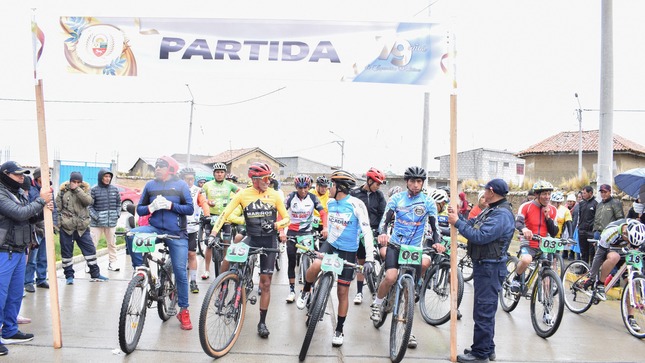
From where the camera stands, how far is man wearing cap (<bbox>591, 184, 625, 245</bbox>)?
9789 mm

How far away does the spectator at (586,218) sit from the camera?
36.4 ft

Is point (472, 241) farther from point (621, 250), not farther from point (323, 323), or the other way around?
point (621, 250)

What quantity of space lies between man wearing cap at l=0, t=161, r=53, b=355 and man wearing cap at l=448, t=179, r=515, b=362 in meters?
4.41

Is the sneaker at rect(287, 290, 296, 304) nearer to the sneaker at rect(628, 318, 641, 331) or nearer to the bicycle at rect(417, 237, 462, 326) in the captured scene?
the bicycle at rect(417, 237, 462, 326)

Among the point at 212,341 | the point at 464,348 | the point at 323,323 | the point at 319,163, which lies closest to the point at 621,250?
the point at 464,348

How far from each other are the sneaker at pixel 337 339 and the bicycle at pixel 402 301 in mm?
622

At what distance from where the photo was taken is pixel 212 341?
197 inches

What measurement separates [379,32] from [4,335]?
5.23m

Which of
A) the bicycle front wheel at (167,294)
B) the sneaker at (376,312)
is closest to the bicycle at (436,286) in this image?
the sneaker at (376,312)

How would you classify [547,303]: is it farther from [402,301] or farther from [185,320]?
[185,320]

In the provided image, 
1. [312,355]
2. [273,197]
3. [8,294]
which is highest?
[273,197]

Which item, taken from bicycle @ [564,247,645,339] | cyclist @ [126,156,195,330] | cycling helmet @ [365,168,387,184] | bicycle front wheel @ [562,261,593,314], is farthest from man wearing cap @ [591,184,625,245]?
cyclist @ [126,156,195,330]

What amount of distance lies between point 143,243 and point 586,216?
32.9ft

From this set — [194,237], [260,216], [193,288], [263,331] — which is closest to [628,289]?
[263,331]
